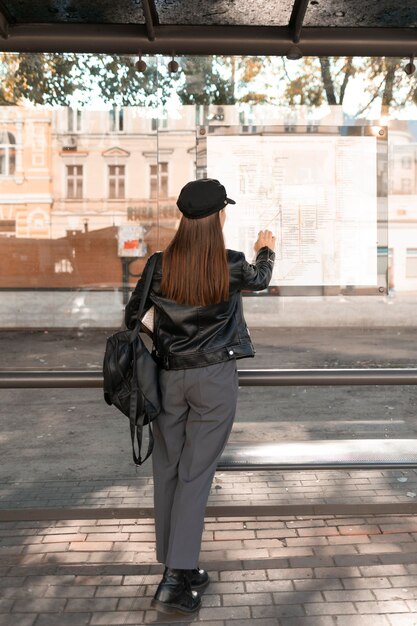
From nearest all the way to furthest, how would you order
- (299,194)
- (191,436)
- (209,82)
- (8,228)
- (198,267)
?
(198,267) → (191,436) → (299,194) → (209,82) → (8,228)

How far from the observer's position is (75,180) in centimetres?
1484

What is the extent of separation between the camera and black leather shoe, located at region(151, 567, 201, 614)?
2.96 metres

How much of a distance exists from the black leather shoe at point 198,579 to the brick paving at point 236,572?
0.12 feet

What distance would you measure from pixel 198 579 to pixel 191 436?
731mm

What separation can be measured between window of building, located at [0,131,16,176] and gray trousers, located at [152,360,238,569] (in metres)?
13.0

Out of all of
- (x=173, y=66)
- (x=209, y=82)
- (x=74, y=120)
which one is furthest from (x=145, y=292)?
(x=74, y=120)

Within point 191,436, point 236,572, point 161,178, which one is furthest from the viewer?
point 161,178

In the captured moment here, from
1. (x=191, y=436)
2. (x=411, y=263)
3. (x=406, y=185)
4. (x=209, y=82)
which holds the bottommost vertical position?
(x=191, y=436)

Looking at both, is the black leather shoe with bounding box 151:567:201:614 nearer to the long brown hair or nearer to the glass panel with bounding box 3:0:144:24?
the long brown hair

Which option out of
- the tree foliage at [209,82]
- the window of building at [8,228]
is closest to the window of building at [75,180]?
the window of building at [8,228]

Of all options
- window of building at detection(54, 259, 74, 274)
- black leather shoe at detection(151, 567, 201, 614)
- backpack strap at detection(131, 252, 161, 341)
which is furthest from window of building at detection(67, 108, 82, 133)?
black leather shoe at detection(151, 567, 201, 614)

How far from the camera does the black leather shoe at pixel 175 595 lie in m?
2.96

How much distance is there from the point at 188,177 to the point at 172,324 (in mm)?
8950

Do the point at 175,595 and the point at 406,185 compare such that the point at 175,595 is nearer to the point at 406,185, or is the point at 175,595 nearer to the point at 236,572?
the point at 236,572
